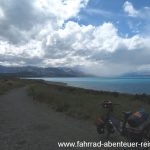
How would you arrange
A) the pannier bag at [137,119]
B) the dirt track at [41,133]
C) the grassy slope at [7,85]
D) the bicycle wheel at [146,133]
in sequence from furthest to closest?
1. the grassy slope at [7,85]
2. the dirt track at [41,133]
3. the pannier bag at [137,119]
4. the bicycle wheel at [146,133]

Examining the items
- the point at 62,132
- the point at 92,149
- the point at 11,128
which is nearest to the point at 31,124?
the point at 11,128

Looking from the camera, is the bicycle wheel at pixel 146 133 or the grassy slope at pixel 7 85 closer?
the bicycle wheel at pixel 146 133

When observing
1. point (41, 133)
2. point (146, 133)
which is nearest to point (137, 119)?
point (146, 133)

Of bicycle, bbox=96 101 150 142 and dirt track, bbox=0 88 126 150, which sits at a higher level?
bicycle, bbox=96 101 150 142

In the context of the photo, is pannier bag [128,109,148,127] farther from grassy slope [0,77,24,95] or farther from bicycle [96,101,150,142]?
grassy slope [0,77,24,95]

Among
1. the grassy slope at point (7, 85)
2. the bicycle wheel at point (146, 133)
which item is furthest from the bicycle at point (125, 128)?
the grassy slope at point (7, 85)

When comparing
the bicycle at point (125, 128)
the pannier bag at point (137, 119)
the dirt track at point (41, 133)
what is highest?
the pannier bag at point (137, 119)

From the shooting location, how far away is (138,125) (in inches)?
271

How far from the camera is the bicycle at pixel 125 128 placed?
6.81 meters

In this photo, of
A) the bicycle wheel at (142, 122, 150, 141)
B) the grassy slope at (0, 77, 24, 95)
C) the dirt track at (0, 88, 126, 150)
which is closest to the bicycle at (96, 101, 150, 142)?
the bicycle wheel at (142, 122, 150, 141)

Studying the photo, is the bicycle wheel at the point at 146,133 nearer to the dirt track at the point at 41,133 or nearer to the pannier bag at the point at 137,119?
the pannier bag at the point at 137,119

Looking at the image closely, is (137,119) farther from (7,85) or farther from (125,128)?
(7,85)

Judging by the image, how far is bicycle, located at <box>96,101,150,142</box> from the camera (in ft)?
22.3

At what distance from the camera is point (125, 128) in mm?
7488
